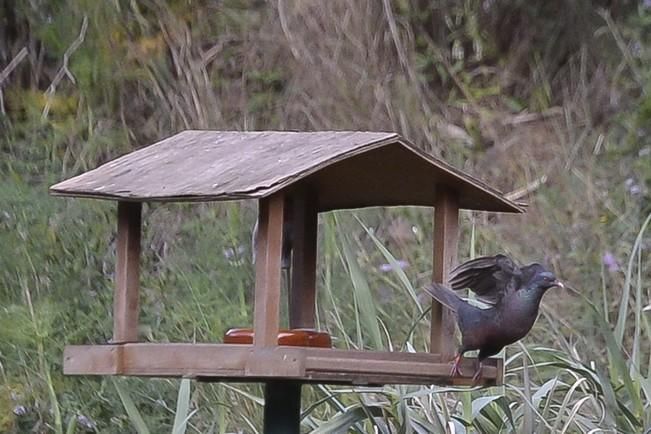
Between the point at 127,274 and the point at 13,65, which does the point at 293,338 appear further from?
the point at 13,65

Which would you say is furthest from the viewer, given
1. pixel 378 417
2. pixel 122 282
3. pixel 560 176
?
pixel 560 176

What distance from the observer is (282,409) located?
260 centimetres

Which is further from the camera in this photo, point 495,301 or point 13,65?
point 13,65

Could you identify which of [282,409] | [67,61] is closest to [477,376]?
[282,409]

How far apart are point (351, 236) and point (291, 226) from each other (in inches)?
83.7

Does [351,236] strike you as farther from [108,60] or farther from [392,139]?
[392,139]

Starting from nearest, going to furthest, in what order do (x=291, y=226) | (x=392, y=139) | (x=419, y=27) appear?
(x=392, y=139)
(x=291, y=226)
(x=419, y=27)

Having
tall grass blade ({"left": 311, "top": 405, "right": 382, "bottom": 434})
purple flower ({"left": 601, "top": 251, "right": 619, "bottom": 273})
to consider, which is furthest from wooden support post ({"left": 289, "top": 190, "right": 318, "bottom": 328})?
purple flower ({"left": 601, "top": 251, "right": 619, "bottom": 273})

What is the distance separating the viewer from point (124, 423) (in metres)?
4.48

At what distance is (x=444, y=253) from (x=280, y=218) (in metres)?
0.46

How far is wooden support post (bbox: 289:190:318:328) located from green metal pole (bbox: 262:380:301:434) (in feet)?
1.01

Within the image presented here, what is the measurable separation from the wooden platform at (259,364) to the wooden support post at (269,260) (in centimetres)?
7

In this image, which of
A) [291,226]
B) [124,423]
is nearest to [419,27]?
[124,423]

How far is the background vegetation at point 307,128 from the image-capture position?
15.0 feet
